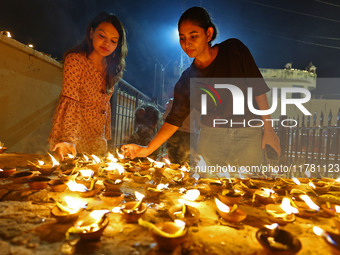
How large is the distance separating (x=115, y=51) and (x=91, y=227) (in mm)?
4056

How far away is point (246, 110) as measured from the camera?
11.1 ft

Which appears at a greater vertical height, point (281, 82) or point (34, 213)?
point (281, 82)

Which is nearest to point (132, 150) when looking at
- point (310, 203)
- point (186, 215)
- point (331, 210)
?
point (186, 215)

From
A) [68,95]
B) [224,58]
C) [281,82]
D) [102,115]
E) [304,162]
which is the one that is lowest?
[304,162]

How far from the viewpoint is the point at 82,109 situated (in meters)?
4.20

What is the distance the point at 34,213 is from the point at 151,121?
5.40m

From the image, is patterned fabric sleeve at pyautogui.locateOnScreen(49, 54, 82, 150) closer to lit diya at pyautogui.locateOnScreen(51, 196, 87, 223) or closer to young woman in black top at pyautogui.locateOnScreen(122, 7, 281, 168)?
young woman in black top at pyautogui.locateOnScreen(122, 7, 281, 168)

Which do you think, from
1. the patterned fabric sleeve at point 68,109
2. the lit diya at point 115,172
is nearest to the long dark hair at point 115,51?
the patterned fabric sleeve at point 68,109

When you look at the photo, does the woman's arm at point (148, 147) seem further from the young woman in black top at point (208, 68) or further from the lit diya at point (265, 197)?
the lit diya at point (265, 197)

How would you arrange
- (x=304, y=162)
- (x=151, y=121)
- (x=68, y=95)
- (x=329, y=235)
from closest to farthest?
1. (x=329, y=235)
2. (x=68, y=95)
3. (x=151, y=121)
4. (x=304, y=162)

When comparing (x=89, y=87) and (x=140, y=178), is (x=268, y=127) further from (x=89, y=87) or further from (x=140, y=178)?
(x=89, y=87)

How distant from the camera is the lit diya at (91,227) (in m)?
1.37

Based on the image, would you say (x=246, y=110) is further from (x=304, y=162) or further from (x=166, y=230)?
(x=304, y=162)

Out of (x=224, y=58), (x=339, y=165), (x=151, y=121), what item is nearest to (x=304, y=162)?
(x=339, y=165)
